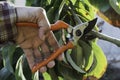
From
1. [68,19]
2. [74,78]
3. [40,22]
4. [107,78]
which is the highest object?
[40,22]

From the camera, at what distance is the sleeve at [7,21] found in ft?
3.12

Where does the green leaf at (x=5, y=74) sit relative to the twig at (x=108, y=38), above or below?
→ below

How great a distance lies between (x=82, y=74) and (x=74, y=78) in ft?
0.09

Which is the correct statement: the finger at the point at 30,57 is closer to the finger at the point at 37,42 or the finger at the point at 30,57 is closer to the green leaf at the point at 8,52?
the finger at the point at 37,42

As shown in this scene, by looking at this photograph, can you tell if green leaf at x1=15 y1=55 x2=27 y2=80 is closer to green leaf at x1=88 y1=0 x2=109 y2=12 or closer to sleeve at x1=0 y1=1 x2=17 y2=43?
sleeve at x1=0 y1=1 x2=17 y2=43

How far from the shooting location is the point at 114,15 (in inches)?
46.9

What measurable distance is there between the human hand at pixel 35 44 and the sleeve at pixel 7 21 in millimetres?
27

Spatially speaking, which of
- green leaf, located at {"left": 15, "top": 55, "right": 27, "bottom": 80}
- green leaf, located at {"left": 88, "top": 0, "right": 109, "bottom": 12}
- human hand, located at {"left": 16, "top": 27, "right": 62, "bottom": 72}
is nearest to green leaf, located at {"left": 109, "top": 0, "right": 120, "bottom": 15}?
green leaf, located at {"left": 88, "top": 0, "right": 109, "bottom": 12}

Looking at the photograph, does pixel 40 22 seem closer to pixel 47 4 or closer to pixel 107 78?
pixel 47 4

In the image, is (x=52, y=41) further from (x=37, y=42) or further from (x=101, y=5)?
(x=101, y=5)

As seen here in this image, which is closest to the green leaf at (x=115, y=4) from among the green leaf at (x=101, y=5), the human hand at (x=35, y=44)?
the green leaf at (x=101, y=5)

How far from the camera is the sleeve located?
950mm

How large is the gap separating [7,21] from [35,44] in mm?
99

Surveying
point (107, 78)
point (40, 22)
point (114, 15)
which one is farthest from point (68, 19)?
point (107, 78)
